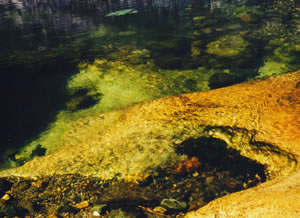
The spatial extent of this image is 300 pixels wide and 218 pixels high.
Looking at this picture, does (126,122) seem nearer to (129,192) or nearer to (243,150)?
(129,192)

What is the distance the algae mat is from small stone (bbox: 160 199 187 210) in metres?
0.19

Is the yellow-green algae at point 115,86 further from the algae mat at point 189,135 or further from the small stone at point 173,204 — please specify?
the small stone at point 173,204

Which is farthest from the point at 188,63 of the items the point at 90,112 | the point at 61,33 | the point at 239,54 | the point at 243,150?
the point at 61,33

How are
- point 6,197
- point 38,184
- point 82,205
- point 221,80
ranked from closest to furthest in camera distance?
1. point 82,205
2. point 6,197
3. point 38,184
4. point 221,80

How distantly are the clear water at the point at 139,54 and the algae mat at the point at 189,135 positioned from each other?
669 mm

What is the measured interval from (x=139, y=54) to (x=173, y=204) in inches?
171

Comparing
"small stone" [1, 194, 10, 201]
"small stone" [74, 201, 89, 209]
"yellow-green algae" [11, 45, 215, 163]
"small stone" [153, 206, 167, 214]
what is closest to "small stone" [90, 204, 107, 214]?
"small stone" [74, 201, 89, 209]

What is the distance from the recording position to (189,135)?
3.09 meters

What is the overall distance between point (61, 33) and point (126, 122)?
6540mm

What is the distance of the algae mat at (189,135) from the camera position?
2512 millimetres

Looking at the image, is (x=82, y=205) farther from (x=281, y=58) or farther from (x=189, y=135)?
(x=281, y=58)

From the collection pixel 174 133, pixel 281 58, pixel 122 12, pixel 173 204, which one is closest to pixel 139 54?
pixel 281 58

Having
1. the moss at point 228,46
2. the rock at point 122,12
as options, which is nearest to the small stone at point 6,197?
the moss at point 228,46

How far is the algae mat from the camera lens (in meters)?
2.51
